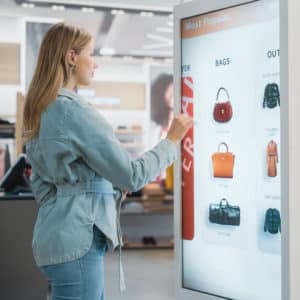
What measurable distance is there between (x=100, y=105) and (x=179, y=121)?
26.5ft

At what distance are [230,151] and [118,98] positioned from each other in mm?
8149

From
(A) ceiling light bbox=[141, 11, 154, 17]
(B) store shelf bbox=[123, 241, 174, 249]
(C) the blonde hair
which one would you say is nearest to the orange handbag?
(C) the blonde hair

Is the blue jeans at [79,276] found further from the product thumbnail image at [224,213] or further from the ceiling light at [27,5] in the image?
the ceiling light at [27,5]

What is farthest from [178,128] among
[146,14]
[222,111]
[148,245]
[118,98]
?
[118,98]

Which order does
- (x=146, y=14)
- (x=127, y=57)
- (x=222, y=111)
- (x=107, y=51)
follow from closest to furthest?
(x=222, y=111) → (x=146, y=14) → (x=107, y=51) → (x=127, y=57)

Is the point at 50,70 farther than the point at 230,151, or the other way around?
the point at 230,151

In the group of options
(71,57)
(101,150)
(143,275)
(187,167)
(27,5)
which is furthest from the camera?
(27,5)

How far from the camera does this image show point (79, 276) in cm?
153

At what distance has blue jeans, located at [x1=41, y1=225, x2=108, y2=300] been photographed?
153cm

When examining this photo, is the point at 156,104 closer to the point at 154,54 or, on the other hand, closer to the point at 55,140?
the point at 154,54

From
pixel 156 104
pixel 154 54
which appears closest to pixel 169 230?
pixel 156 104

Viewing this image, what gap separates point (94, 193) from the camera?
5.19ft

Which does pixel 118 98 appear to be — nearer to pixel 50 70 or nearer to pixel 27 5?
pixel 27 5

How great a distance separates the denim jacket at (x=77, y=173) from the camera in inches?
60.1
